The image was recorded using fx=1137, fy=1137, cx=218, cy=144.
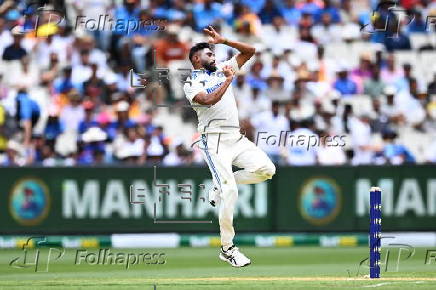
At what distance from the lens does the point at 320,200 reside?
1558cm

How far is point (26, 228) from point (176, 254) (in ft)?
7.15

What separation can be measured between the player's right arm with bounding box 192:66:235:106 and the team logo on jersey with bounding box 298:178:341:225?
491 cm

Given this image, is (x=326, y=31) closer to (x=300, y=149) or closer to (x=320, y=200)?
(x=300, y=149)

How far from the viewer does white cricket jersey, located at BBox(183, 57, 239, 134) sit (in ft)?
36.4

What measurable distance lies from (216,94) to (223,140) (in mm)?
636

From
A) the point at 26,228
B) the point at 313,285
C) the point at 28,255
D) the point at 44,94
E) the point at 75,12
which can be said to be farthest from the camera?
the point at 75,12

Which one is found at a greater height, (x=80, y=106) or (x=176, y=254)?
(x=80, y=106)

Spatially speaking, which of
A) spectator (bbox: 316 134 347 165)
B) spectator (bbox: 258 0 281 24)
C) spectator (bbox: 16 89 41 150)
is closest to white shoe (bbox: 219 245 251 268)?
spectator (bbox: 316 134 347 165)

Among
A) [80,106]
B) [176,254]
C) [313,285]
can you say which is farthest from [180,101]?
[313,285]

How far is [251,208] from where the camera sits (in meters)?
15.5

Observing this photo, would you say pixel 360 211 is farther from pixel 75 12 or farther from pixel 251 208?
pixel 75 12

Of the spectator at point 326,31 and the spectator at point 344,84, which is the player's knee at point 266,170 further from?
the spectator at point 326,31

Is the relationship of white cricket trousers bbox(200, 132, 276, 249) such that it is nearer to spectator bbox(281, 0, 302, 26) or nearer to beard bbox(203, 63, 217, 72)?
beard bbox(203, 63, 217, 72)

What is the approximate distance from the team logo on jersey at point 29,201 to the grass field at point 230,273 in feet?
2.14
